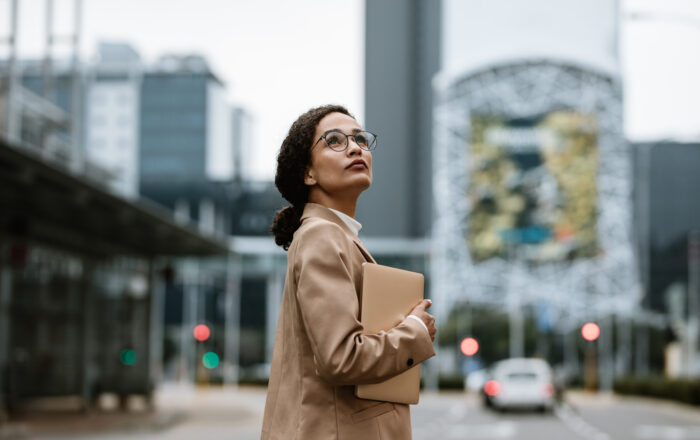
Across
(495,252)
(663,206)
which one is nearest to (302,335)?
(495,252)

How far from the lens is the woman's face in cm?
257

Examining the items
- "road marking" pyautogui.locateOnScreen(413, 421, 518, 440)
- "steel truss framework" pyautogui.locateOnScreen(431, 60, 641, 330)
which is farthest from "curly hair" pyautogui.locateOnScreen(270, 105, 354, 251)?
"steel truss framework" pyautogui.locateOnScreen(431, 60, 641, 330)

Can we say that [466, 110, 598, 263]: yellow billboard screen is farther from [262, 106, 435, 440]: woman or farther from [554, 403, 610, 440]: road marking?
[262, 106, 435, 440]: woman

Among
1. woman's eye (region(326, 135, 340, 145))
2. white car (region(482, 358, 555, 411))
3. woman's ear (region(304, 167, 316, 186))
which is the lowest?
white car (region(482, 358, 555, 411))

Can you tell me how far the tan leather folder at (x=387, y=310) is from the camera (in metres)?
2.40

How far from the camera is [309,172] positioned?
265cm

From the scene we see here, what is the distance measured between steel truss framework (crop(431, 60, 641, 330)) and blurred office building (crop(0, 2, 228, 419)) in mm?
49520

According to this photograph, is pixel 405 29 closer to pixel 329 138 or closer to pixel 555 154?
pixel 555 154

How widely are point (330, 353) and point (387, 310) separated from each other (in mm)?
217

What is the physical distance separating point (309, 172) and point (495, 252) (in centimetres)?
7412

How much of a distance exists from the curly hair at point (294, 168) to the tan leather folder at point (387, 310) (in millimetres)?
333

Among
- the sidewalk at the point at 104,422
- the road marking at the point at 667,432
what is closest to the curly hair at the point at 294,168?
the sidewalk at the point at 104,422

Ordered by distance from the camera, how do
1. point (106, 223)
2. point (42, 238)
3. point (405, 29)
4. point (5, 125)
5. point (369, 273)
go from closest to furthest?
point (369, 273)
point (5, 125)
point (106, 223)
point (42, 238)
point (405, 29)

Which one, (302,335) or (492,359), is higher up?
(302,335)
